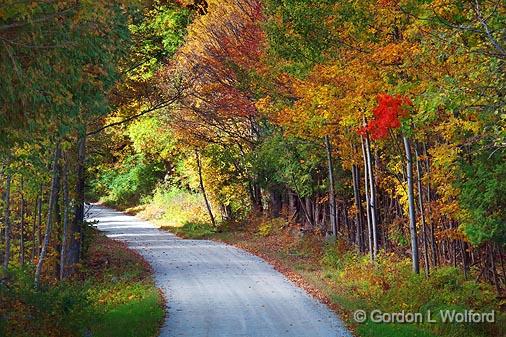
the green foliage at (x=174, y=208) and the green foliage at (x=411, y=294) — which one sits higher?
the green foliage at (x=174, y=208)

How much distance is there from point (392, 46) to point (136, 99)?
27.7 feet

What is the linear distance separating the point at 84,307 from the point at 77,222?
26.1 ft

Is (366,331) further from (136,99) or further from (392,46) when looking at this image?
(136,99)

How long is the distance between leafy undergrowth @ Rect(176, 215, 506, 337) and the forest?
79mm

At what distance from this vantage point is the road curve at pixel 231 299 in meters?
13.1

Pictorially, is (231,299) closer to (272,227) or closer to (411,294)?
(411,294)

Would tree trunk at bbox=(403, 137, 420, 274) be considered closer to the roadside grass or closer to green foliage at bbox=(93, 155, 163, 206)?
the roadside grass

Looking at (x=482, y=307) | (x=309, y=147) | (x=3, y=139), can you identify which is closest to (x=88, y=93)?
(x=3, y=139)

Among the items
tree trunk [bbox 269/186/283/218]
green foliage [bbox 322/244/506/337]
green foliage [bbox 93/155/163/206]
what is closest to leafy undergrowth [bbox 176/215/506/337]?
green foliage [bbox 322/244/506/337]

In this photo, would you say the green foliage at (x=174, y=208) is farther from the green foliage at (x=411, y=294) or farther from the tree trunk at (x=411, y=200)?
the tree trunk at (x=411, y=200)

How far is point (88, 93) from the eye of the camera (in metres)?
9.67

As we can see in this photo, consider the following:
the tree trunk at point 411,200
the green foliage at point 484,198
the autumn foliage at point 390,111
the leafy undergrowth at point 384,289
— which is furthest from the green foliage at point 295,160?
the autumn foliage at point 390,111

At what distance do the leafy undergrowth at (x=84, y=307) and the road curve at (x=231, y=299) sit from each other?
0.52m

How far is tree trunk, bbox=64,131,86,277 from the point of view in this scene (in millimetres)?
20114
